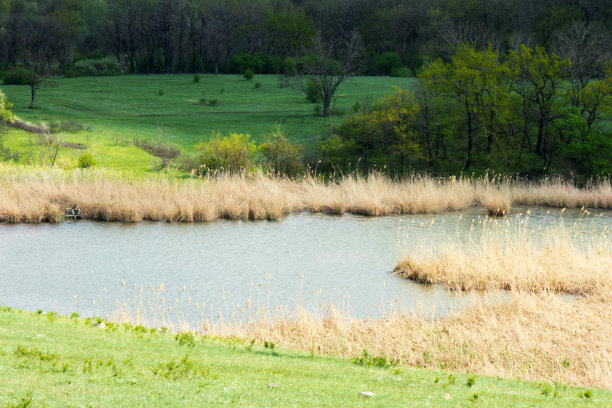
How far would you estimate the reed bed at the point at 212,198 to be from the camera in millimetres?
20391

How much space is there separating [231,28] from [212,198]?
71576mm

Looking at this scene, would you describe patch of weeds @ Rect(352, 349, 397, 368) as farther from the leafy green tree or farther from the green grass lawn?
the leafy green tree

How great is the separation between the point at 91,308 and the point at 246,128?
3264 centimetres

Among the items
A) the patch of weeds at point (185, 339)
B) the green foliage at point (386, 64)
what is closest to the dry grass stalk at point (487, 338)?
the patch of weeds at point (185, 339)

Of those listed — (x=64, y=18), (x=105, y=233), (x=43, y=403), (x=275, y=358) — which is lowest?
(x=105, y=233)

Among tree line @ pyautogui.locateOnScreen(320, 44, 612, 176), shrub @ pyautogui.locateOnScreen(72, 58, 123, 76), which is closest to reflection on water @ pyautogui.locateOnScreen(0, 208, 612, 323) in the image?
tree line @ pyautogui.locateOnScreen(320, 44, 612, 176)

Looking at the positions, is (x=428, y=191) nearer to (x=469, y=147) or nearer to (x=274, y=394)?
(x=469, y=147)

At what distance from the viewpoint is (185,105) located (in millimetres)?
55312

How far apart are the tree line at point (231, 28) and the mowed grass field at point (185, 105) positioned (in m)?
8.65

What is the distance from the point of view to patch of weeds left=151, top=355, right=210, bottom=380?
6449 mm

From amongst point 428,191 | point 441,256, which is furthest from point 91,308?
point 428,191

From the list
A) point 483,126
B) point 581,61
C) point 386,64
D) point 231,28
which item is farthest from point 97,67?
point 581,61

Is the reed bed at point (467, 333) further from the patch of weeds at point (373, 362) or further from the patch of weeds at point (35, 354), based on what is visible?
the patch of weeds at point (35, 354)

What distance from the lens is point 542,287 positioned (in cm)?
1303
